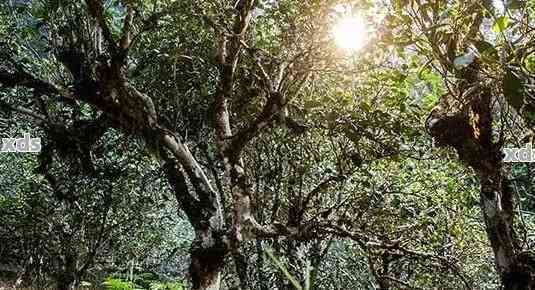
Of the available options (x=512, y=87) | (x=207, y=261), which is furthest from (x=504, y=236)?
(x=207, y=261)

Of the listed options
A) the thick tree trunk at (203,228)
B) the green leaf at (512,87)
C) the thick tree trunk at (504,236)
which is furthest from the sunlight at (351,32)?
the green leaf at (512,87)

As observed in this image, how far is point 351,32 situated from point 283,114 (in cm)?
127

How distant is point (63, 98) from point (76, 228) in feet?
18.1

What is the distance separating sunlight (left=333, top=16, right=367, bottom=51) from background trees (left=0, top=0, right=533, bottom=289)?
0.20 feet

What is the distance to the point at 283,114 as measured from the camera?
5.74 m

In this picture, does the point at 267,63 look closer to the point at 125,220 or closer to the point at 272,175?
the point at 272,175

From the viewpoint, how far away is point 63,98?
5.62 metres

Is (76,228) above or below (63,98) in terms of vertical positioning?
above

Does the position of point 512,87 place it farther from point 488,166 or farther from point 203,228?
point 203,228

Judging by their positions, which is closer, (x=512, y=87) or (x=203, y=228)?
(x=512, y=87)

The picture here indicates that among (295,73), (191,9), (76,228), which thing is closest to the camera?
(191,9)

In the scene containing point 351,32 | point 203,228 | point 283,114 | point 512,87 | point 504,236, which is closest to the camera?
point 512,87

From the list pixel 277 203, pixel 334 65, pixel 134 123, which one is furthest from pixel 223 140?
pixel 277 203

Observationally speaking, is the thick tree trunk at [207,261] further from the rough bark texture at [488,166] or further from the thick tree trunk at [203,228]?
the rough bark texture at [488,166]
